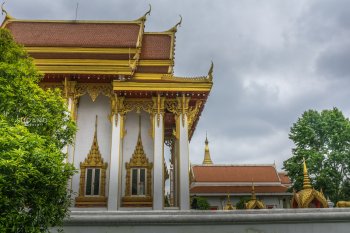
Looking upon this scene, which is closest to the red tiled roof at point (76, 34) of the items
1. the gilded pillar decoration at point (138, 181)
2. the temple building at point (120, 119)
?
the temple building at point (120, 119)

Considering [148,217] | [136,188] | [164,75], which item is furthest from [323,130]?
[148,217]

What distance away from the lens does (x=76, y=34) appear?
58.6ft

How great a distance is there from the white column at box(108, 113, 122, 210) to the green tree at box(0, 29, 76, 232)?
4.95 meters

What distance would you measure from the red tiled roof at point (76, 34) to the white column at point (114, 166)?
3918 mm

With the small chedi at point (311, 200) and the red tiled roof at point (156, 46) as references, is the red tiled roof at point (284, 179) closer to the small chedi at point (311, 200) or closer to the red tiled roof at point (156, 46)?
the red tiled roof at point (156, 46)

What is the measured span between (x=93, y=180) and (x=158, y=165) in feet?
8.29

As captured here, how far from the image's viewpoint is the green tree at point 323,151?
19422 mm

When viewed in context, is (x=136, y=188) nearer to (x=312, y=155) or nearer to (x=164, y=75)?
(x=164, y=75)

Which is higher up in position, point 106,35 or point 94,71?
point 106,35

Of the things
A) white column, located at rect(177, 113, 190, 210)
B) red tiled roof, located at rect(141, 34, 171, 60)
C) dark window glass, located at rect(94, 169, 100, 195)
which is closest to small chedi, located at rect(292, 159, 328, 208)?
white column, located at rect(177, 113, 190, 210)

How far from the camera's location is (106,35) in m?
17.7

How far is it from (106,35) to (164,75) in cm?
434

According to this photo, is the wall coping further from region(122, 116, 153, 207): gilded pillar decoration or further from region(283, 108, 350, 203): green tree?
region(283, 108, 350, 203): green tree

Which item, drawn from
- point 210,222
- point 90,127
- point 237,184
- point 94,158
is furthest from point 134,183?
point 237,184
